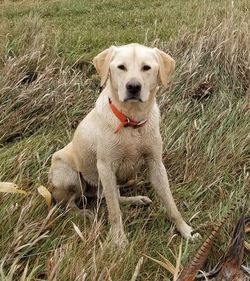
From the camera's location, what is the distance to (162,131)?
15.6ft

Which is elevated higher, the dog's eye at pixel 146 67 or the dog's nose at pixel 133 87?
the dog's eye at pixel 146 67

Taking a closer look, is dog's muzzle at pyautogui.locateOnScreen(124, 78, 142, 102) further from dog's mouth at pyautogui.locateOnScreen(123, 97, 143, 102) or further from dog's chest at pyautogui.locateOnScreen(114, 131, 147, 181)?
dog's chest at pyautogui.locateOnScreen(114, 131, 147, 181)

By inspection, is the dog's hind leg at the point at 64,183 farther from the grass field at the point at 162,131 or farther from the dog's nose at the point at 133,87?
the dog's nose at the point at 133,87

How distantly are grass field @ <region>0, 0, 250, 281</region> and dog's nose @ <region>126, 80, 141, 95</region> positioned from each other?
834 millimetres

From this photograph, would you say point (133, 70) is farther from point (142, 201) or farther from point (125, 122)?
point (142, 201)

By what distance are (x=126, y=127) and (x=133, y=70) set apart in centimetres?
39

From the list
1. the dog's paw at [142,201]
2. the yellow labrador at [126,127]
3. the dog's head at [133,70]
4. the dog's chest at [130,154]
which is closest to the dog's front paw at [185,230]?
the yellow labrador at [126,127]

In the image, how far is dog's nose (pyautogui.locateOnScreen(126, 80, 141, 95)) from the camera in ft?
11.1

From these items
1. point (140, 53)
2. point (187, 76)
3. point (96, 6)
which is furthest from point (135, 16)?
point (140, 53)

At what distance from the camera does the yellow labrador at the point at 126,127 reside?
349cm

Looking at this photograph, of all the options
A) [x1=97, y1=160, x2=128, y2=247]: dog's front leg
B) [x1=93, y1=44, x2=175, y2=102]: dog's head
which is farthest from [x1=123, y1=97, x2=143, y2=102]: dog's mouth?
[x1=97, y1=160, x2=128, y2=247]: dog's front leg

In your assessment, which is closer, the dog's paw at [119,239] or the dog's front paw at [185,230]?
the dog's paw at [119,239]

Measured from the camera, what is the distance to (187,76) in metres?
5.49

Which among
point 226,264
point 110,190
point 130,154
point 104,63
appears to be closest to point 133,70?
point 104,63
